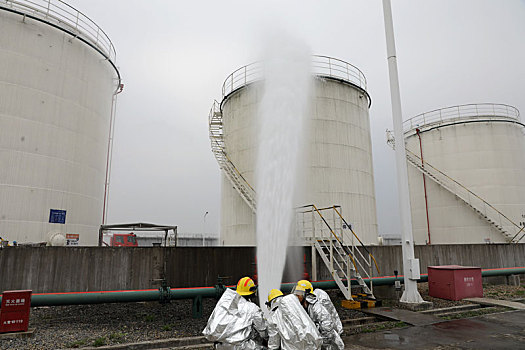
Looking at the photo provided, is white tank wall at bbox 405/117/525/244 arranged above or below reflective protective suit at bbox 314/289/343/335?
above

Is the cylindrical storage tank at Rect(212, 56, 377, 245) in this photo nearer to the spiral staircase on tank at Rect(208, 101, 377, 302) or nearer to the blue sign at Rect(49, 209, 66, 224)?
the spiral staircase on tank at Rect(208, 101, 377, 302)

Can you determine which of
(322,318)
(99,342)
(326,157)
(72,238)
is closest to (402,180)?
(326,157)

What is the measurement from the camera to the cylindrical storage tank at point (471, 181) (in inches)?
974

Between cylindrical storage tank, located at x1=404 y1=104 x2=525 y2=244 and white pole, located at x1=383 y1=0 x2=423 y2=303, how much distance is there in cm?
1547

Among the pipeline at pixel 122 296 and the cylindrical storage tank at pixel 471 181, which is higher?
the cylindrical storage tank at pixel 471 181

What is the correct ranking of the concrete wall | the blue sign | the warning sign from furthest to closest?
the warning sign, the blue sign, the concrete wall

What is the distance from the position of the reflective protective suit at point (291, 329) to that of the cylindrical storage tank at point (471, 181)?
81.1 feet

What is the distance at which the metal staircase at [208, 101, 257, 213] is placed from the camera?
17.7 metres

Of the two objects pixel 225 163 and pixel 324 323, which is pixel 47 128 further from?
pixel 324 323

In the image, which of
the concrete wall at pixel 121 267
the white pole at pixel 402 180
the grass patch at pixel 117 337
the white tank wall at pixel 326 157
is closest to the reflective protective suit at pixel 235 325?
the grass patch at pixel 117 337

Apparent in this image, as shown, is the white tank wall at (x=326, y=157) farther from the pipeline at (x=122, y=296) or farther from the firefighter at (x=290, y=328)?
the firefighter at (x=290, y=328)

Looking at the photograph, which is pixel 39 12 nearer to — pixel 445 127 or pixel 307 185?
pixel 307 185

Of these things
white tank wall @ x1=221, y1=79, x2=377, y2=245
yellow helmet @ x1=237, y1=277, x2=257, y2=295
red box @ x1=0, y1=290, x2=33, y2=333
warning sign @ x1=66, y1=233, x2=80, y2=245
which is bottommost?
red box @ x1=0, y1=290, x2=33, y2=333

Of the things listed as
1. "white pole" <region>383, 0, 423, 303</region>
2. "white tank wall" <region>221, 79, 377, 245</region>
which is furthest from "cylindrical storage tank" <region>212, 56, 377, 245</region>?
"white pole" <region>383, 0, 423, 303</region>
